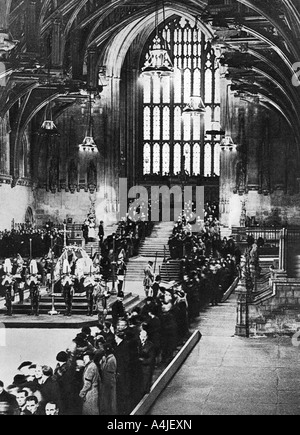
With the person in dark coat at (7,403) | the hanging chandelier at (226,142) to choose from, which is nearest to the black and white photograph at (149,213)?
the person in dark coat at (7,403)

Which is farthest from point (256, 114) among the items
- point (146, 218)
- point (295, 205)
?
point (146, 218)

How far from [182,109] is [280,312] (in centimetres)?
2539

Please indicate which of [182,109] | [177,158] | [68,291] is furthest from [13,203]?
[68,291]

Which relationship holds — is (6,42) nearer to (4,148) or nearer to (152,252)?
(152,252)

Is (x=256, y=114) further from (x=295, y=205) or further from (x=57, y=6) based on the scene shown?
(x=57, y=6)

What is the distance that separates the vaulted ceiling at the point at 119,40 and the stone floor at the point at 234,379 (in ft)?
20.0

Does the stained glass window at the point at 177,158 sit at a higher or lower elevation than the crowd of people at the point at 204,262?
higher

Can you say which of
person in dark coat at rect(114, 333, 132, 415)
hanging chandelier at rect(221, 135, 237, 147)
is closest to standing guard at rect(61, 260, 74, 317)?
person in dark coat at rect(114, 333, 132, 415)

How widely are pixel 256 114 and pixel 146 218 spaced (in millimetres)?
7518

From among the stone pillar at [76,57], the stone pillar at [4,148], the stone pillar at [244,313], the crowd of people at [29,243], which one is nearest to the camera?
the stone pillar at [244,313]

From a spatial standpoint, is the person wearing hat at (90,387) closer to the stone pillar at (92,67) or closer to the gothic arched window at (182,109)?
the stone pillar at (92,67)

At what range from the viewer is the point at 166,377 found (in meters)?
11.8

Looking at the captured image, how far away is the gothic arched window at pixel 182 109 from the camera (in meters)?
39.2
